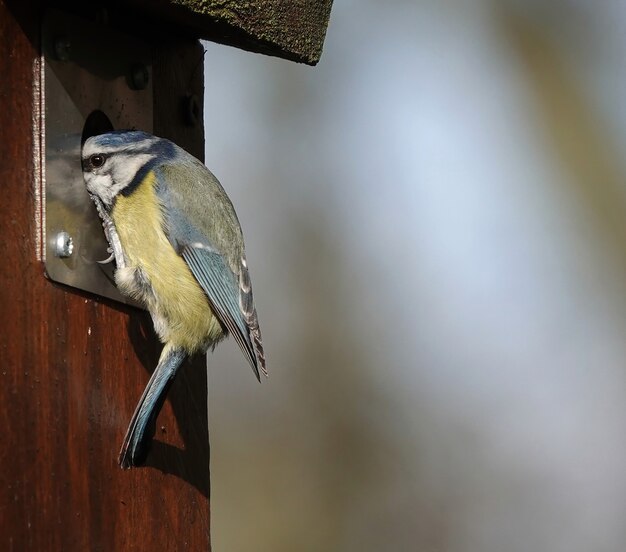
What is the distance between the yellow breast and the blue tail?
1.3 inches

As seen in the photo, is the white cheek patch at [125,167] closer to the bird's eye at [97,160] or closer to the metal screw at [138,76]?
the bird's eye at [97,160]

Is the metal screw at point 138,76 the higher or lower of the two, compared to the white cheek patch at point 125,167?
A: higher

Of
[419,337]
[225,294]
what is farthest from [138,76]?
[419,337]

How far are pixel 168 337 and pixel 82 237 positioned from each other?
0.25m

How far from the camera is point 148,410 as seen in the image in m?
1.84

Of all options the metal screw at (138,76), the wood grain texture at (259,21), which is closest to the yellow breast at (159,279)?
the metal screw at (138,76)

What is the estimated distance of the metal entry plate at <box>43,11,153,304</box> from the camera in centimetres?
171

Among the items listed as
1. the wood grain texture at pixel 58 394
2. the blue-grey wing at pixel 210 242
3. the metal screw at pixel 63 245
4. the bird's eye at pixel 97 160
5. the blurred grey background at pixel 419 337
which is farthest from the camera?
the blurred grey background at pixel 419 337

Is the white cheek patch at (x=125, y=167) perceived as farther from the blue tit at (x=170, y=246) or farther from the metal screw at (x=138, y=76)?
the metal screw at (x=138, y=76)

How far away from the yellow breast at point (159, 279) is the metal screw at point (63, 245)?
0.18 metres

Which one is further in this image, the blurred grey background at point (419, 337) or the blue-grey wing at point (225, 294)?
the blurred grey background at point (419, 337)

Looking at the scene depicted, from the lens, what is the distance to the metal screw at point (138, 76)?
79.2 inches

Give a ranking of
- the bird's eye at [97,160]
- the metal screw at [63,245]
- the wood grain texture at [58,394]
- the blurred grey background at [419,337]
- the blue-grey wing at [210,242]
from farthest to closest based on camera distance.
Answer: the blurred grey background at [419,337], the blue-grey wing at [210,242], the bird's eye at [97,160], the metal screw at [63,245], the wood grain texture at [58,394]

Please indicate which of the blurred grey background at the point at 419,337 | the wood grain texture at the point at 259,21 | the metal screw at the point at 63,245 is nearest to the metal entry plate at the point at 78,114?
the metal screw at the point at 63,245
